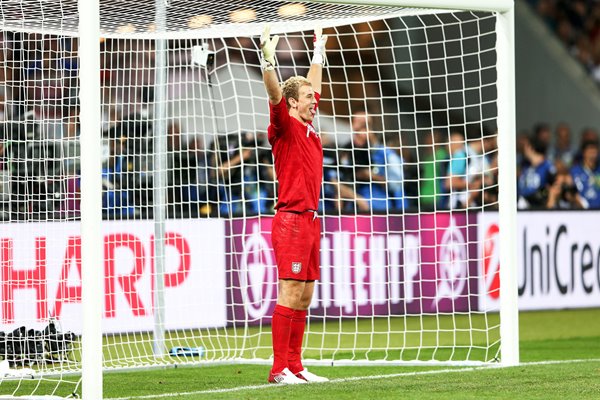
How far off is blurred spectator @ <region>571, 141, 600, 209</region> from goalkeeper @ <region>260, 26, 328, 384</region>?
9872mm

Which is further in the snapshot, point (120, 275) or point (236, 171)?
point (236, 171)

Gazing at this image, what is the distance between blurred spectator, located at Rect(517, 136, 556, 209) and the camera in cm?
1722

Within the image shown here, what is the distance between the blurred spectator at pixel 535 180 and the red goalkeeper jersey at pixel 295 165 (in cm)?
820

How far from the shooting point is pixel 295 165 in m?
8.75

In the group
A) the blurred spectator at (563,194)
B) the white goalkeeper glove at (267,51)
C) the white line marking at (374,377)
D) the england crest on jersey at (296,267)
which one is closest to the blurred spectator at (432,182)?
the blurred spectator at (563,194)

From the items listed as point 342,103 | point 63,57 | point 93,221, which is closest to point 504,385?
point 93,221

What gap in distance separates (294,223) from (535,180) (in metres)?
9.65

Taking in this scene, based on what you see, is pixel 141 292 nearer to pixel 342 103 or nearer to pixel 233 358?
pixel 233 358

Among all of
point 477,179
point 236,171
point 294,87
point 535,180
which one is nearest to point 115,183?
point 236,171

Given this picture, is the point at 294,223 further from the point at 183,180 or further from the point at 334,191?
the point at 334,191

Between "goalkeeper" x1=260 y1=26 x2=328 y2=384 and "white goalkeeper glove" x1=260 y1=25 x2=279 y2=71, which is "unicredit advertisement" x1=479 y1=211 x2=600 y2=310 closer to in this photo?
"goalkeeper" x1=260 y1=26 x2=328 y2=384

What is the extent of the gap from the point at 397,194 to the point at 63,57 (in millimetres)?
5456

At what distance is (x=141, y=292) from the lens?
1206 cm

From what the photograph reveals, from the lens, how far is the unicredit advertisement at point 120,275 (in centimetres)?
1045
